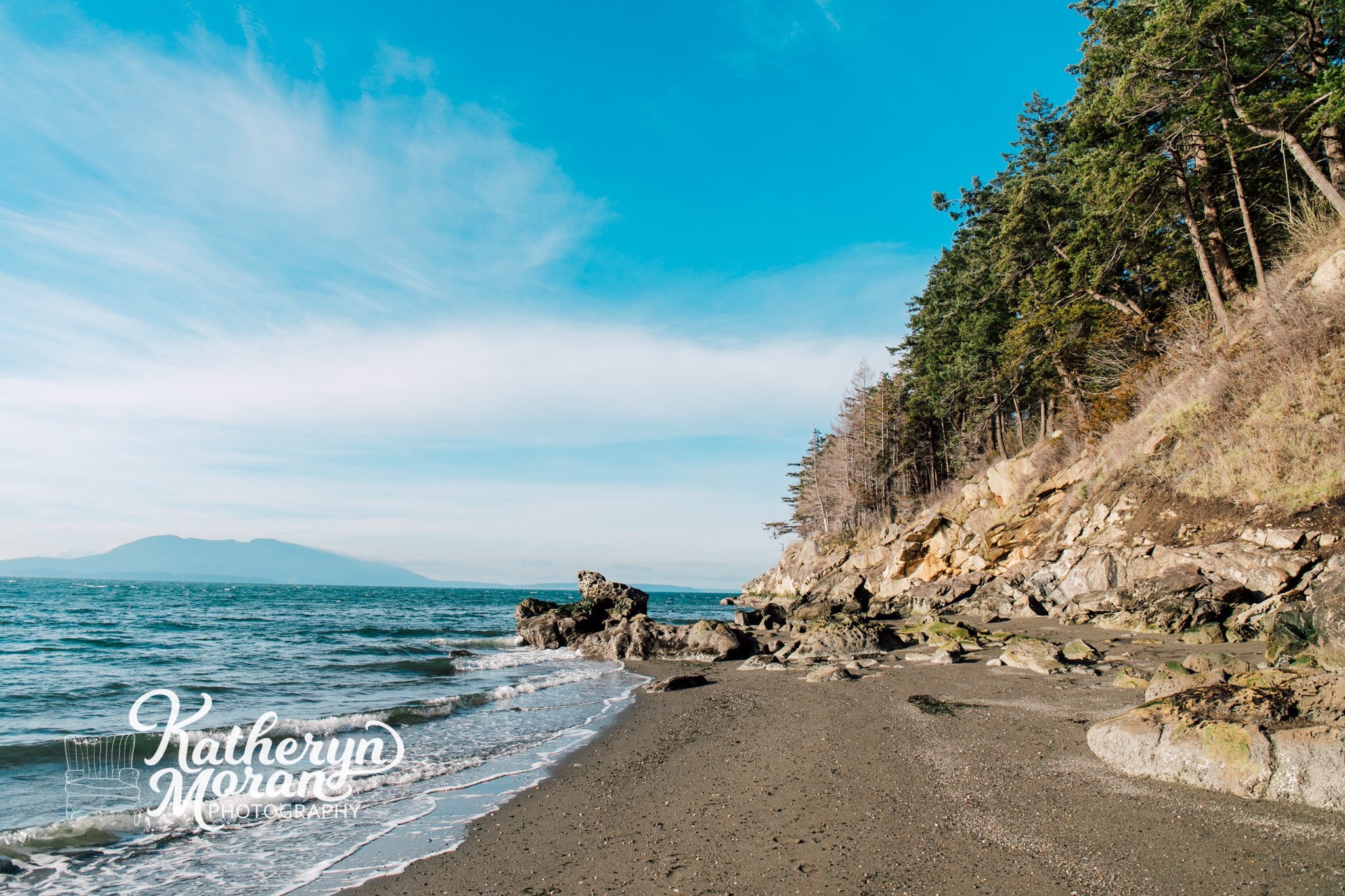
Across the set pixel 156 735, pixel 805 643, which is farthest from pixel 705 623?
pixel 156 735

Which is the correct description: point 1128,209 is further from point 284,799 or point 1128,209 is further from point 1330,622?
point 284,799

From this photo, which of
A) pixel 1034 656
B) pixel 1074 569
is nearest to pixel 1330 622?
pixel 1034 656

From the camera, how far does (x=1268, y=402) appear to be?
15.4m

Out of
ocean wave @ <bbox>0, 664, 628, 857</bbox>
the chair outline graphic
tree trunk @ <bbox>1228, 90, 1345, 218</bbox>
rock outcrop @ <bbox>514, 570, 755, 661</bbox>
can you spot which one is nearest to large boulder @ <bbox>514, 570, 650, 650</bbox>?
rock outcrop @ <bbox>514, 570, 755, 661</bbox>

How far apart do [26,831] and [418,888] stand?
5344mm

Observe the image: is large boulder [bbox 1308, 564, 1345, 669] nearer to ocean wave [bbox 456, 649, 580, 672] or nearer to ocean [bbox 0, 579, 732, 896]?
ocean [bbox 0, 579, 732, 896]

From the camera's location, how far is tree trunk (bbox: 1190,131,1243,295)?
19.2 m

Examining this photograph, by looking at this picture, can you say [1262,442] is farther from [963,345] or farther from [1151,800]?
[963,345]

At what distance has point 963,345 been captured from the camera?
3403cm

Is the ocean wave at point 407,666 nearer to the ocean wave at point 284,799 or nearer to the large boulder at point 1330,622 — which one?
the ocean wave at point 284,799

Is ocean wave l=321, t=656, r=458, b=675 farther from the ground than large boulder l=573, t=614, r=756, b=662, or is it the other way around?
large boulder l=573, t=614, r=756, b=662

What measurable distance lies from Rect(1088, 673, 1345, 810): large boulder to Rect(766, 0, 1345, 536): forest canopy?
44.9ft
